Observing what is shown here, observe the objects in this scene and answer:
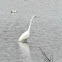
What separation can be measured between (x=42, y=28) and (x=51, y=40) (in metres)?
3.17

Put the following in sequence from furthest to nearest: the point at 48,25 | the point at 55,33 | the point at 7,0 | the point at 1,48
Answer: the point at 7,0
the point at 48,25
the point at 55,33
the point at 1,48

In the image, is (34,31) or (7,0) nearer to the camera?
(34,31)

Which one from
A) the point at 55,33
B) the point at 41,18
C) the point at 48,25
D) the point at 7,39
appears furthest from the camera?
the point at 41,18

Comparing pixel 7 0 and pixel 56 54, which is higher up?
pixel 56 54

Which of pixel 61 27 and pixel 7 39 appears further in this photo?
pixel 61 27

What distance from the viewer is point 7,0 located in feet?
108

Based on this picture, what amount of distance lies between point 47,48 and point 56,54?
110 cm

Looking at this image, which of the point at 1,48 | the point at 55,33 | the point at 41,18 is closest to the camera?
the point at 1,48

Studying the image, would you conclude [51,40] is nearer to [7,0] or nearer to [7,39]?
[7,39]

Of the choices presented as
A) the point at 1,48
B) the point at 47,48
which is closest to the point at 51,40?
the point at 47,48

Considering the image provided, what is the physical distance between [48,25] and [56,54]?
7053mm

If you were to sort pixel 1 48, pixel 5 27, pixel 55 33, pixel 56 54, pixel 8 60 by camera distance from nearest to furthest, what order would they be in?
pixel 8 60, pixel 56 54, pixel 1 48, pixel 55 33, pixel 5 27

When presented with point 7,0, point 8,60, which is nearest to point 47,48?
point 8,60

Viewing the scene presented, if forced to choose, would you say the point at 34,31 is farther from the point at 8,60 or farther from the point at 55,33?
the point at 8,60
